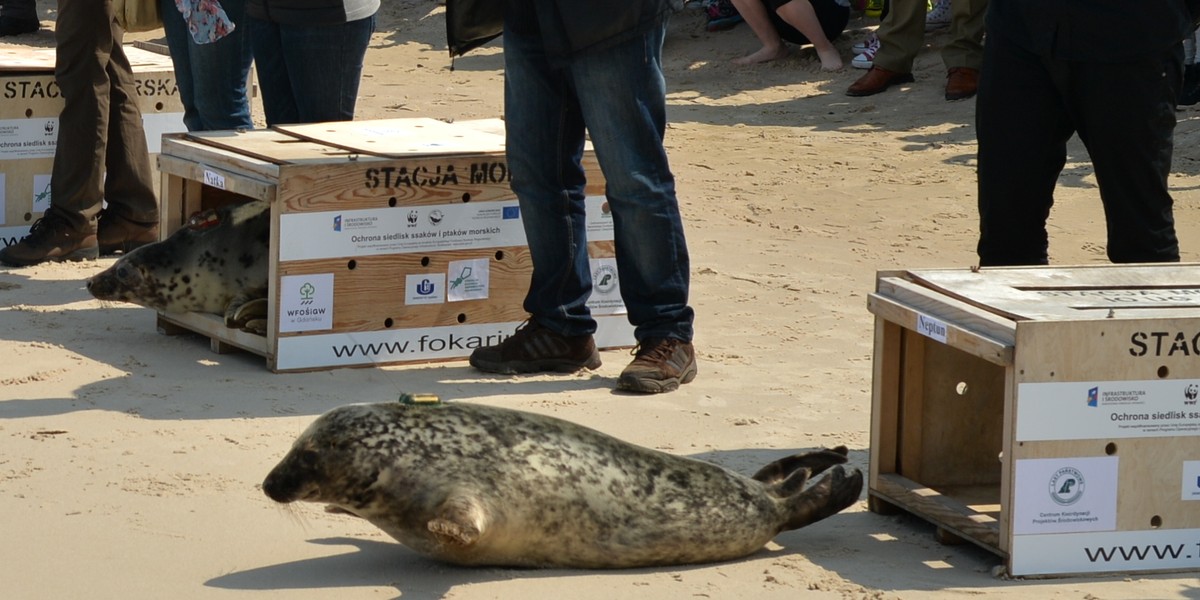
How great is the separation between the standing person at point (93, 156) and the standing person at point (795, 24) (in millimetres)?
6189

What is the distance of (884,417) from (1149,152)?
111cm

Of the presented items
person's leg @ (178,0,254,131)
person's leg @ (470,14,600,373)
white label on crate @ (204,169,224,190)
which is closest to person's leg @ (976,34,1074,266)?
person's leg @ (470,14,600,373)

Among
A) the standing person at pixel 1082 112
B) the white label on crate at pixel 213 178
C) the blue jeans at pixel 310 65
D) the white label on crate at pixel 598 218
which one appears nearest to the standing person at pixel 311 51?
the blue jeans at pixel 310 65

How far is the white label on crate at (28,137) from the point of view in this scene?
7402 millimetres

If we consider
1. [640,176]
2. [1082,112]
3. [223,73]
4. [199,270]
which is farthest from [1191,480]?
[223,73]

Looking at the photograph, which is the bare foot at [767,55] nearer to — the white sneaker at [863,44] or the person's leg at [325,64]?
the white sneaker at [863,44]

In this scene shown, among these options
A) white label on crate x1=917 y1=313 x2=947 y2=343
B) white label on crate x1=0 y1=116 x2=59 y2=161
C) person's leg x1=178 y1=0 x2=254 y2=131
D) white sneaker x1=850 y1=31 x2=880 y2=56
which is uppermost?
white sneaker x1=850 y1=31 x2=880 y2=56

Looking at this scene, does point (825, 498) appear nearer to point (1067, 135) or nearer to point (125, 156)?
point (1067, 135)

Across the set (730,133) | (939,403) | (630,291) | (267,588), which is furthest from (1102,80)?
(730,133)

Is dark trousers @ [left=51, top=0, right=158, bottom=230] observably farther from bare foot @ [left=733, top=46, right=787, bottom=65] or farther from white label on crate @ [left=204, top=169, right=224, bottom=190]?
bare foot @ [left=733, top=46, right=787, bottom=65]

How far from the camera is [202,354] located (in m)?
6.06

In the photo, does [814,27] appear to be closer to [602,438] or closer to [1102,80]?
[1102,80]

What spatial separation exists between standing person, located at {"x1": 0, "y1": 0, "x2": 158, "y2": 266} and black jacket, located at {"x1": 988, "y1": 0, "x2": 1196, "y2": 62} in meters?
3.94

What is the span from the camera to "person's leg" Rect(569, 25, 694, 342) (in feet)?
17.7
